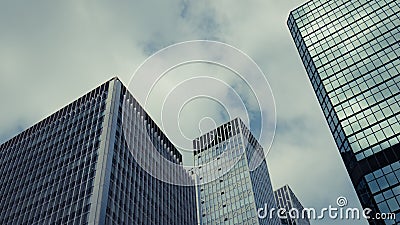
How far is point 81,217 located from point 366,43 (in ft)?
217

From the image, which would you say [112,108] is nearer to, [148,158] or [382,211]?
[148,158]

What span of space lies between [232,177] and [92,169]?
71073mm

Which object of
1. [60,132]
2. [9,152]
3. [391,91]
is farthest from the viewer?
[9,152]

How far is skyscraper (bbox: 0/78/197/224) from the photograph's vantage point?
74562 millimetres

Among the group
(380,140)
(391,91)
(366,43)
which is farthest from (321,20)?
(380,140)

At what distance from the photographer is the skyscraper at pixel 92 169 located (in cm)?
7456

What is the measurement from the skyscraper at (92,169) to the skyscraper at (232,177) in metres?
19.1

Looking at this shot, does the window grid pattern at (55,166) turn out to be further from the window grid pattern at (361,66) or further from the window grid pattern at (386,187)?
the window grid pattern at (361,66)

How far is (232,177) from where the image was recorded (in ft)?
459

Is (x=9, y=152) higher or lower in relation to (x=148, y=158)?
higher

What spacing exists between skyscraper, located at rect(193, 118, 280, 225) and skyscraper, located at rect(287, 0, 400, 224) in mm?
55035

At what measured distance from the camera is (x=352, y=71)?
260 feet

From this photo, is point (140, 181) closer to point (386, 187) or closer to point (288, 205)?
point (386, 187)

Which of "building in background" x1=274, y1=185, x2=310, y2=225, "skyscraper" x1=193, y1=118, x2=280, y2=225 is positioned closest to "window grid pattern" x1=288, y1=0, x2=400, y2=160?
"skyscraper" x1=193, y1=118, x2=280, y2=225
